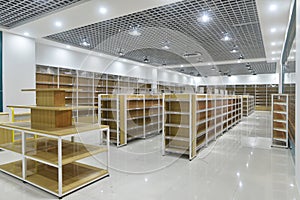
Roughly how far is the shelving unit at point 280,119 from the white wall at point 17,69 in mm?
6629

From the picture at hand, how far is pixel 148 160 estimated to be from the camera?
3752 mm

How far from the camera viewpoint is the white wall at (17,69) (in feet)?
16.3

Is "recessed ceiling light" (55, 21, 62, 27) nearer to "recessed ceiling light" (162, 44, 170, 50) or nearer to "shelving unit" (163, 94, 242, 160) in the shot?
"shelving unit" (163, 94, 242, 160)

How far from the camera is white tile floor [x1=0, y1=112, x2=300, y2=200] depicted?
2.43m

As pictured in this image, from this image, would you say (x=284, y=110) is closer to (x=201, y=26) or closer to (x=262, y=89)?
(x=201, y=26)

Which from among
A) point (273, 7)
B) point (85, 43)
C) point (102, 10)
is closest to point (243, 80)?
point (273, 7)

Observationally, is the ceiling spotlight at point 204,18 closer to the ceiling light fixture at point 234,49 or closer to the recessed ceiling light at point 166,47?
the recessed ceiling light at point 166,47

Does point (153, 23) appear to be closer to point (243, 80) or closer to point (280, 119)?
point (280, 119)

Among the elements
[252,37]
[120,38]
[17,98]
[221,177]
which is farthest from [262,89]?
[17,98]

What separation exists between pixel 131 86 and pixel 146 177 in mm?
7431

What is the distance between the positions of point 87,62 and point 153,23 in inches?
156

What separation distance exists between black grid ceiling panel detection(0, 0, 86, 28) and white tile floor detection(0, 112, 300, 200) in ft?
10.0

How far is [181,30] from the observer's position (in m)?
5.73

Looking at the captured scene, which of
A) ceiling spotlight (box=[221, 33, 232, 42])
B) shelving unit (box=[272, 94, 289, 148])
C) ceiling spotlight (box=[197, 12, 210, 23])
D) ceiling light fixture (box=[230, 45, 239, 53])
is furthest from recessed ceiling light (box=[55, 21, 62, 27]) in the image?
ceiling light fixture (box=[230, 45, 239, 53])
